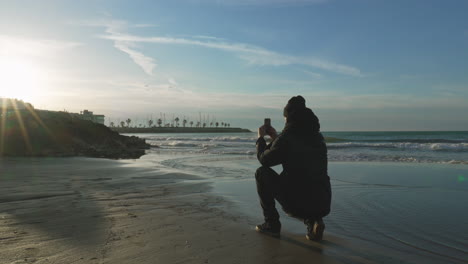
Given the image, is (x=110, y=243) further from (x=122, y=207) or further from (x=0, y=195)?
(x=0, y=195)

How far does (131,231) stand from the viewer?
3.76m

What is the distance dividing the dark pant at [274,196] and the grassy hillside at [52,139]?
1539 cm

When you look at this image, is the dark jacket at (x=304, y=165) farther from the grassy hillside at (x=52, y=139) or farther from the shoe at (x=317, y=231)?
the grassy hillside at (x=52, y=139)

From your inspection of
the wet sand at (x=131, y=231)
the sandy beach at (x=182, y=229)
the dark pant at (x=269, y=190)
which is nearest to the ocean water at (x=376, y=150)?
the sandy beach at (x=182, y=229)

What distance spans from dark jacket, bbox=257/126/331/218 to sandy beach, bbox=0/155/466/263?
1.44 ft

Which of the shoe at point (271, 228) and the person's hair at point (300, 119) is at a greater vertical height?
the person's hair at point (300, 119)

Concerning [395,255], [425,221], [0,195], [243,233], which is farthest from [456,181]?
[0,195]

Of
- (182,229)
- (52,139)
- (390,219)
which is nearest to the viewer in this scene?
(182,229)

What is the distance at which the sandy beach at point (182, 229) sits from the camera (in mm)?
3051

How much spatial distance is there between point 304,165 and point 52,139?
18633 millimetres

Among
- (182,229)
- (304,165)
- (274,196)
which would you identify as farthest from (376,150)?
(182,229)

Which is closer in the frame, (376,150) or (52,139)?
(52,139)

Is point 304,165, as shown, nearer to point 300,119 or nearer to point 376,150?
point 300,119

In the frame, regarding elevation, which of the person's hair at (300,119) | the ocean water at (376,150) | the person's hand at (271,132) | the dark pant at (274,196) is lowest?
the ocean water at (376,150)
